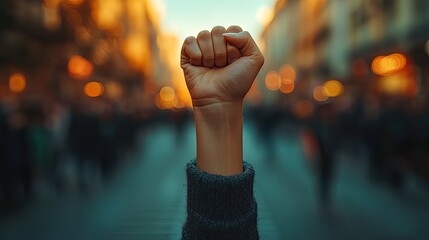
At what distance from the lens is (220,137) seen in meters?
1.92

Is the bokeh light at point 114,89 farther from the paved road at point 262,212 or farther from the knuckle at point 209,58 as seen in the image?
the knuckle at point 209,58

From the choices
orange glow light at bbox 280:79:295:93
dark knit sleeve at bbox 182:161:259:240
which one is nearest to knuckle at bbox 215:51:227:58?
dark knit sleeve at bbox 182:161:259:240

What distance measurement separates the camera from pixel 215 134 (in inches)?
75.7

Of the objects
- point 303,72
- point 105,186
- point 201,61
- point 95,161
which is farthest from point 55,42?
point 303,72

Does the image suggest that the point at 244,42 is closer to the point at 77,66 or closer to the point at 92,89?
the point at 77,66

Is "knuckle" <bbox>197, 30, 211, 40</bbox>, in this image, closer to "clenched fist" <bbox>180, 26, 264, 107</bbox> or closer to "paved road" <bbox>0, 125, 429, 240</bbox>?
"clenched fist" <bbox>180, 26, 264, 107</bbox>

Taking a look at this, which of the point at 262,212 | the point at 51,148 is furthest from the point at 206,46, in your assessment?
the point at 51,148

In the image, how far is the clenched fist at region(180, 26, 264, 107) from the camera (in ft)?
6.18

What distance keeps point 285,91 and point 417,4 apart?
35802 millimetres

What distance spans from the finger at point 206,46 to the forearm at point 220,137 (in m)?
0.14

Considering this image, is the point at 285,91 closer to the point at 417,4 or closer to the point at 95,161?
the point at 417,4

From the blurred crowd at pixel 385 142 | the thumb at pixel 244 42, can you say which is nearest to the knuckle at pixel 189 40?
the thumb at pixel 244 42

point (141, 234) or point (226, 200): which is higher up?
point (226, 200)

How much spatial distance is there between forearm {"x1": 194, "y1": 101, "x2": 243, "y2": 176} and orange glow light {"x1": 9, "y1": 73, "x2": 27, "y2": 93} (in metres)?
19.9
